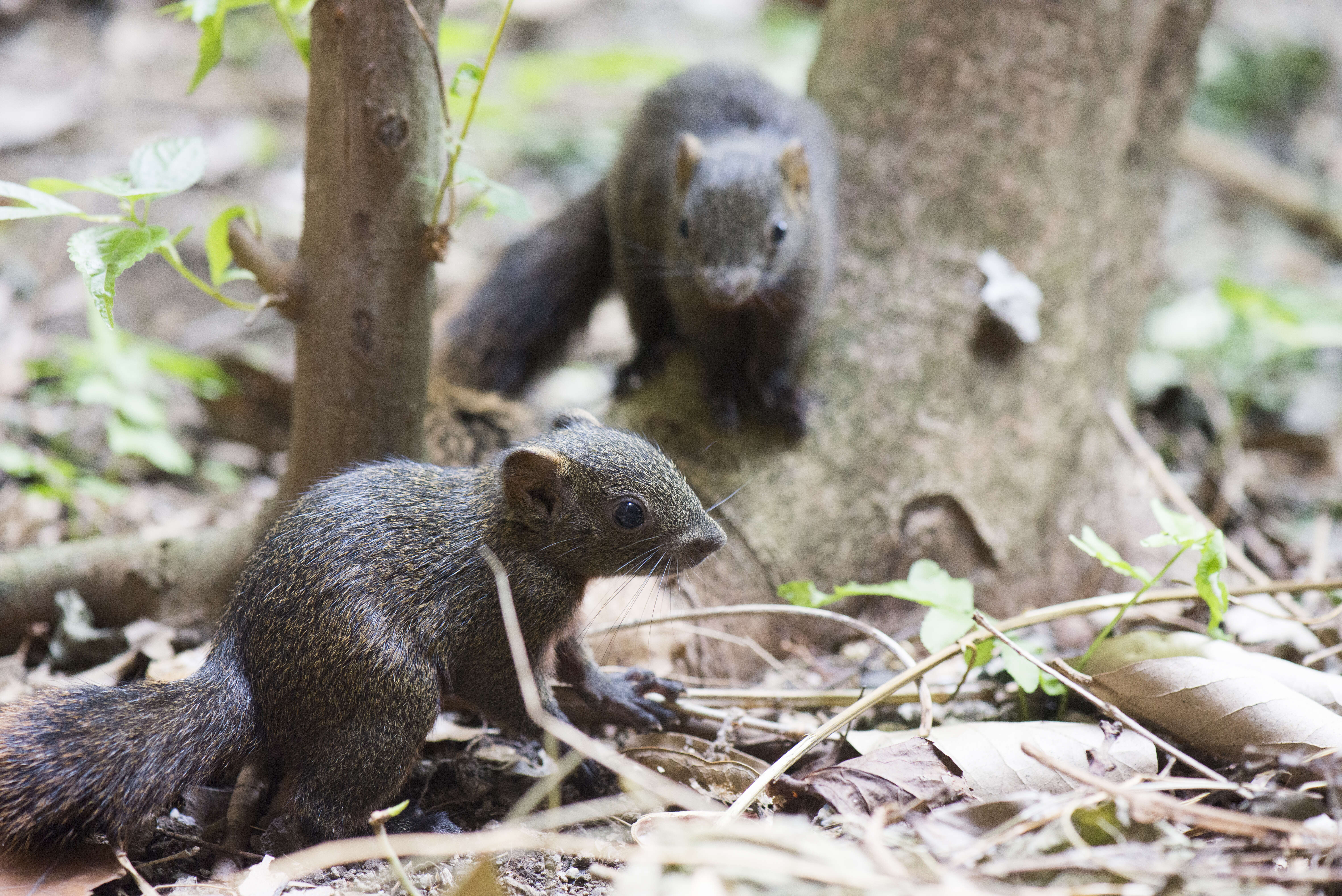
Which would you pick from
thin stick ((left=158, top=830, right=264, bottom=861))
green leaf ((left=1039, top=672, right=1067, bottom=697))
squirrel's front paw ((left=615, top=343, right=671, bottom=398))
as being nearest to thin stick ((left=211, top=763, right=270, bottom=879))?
thin stick ((left=158, top=830, right=264, bottom=861))

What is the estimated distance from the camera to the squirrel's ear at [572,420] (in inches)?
153

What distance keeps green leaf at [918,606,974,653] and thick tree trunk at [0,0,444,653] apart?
2186mm

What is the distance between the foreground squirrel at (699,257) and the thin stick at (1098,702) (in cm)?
196

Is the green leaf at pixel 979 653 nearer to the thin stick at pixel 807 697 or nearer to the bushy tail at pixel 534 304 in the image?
the thin stick at pixel 807 697

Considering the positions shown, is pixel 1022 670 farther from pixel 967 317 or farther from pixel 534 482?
pixel 967 317

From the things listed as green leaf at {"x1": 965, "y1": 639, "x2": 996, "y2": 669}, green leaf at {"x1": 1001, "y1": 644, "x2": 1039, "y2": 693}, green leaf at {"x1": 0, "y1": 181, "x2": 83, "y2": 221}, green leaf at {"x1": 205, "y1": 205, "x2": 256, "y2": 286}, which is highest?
green leaf at {"x1": 0, "y1": 181, "x2": 83, "y2": 221}

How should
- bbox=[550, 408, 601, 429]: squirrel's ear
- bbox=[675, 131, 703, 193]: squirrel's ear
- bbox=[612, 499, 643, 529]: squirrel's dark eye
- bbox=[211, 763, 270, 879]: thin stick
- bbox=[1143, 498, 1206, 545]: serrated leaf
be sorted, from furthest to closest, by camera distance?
bbox=[675, 131, 703, 193]: squirrel's ear
bbox=[550, 408, 601, 429]: squirrel's ear
bbox=[612, 499, 643, 529]: squirrel's dark eye
bbox=[1143, 498, 1206, 545]: serrated leaf
bbox=[211, 763, 270, 879]: thin stick

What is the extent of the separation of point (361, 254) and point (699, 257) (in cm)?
212

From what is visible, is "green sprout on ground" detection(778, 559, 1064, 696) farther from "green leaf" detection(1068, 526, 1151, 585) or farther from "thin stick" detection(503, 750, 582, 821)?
"thin stick" detection(503, 750, 582, 821)

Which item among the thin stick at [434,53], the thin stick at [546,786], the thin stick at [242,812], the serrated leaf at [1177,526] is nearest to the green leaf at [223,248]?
the thin stick at [434,53]

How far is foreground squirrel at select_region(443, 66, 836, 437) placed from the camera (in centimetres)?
523

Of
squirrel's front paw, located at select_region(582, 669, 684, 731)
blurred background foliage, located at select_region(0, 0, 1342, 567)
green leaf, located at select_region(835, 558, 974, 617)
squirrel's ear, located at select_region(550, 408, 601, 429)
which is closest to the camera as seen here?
green leaf, located at select_region(835, 558, 974, 617)

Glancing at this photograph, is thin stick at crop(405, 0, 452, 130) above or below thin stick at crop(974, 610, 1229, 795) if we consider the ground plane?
above

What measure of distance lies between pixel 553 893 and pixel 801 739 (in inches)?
38.3
